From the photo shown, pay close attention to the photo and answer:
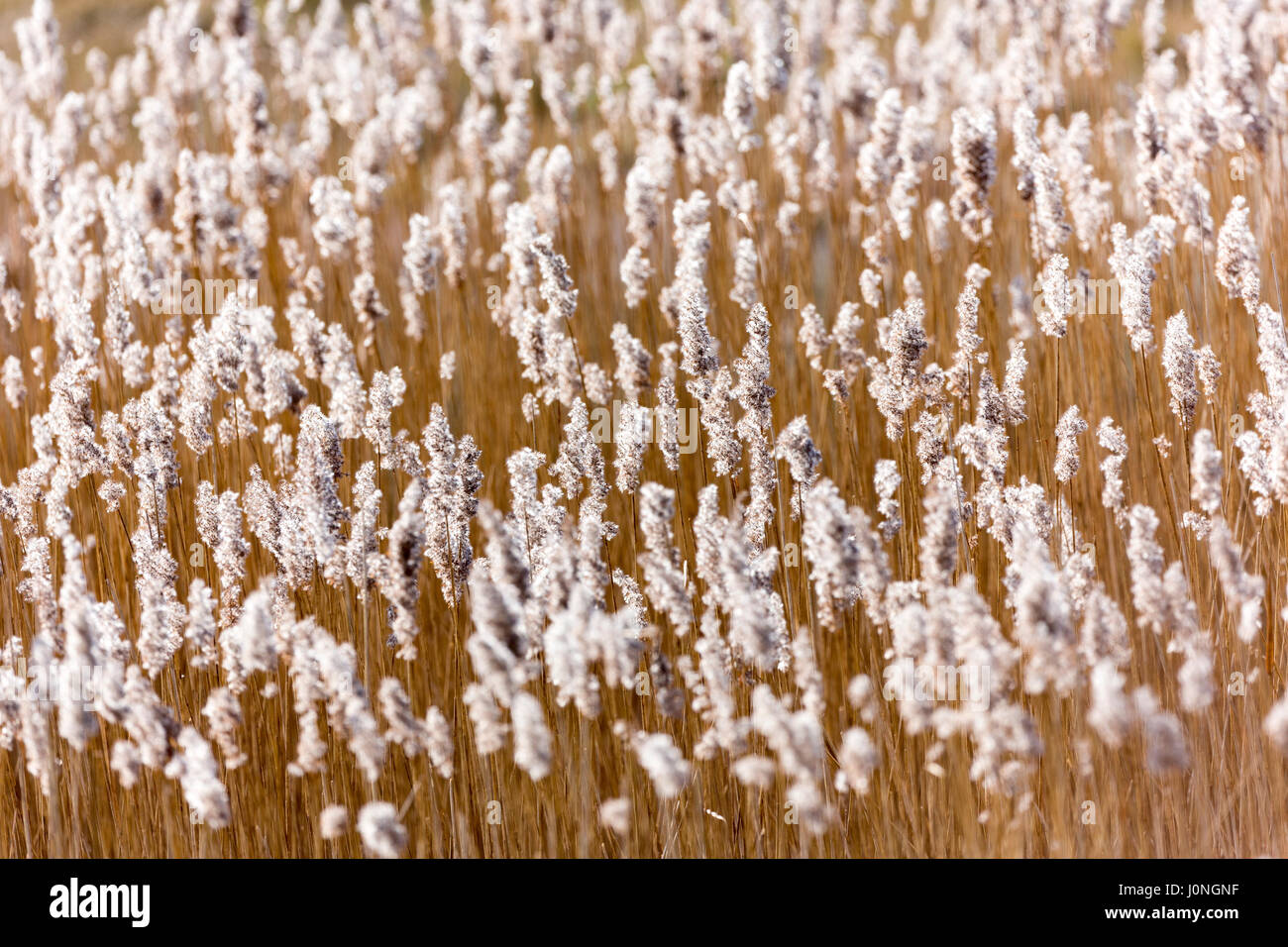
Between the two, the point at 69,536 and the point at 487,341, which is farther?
the point at 487,341

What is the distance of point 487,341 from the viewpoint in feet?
11.7

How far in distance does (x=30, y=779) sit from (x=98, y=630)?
585mm

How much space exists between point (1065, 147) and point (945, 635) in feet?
6.37

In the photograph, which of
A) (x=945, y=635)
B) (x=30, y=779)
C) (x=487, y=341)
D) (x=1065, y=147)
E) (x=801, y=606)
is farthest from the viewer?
(x=487, y=341)

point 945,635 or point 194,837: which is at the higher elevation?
point 945,635

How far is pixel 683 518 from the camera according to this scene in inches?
100

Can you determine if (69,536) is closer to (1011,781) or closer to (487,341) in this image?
(1011,781)

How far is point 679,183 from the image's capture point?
4.52 meters

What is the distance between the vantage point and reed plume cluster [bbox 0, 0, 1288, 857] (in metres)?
1.53

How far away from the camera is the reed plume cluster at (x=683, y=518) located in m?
1.53

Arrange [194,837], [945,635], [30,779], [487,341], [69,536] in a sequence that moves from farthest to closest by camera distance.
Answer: [487,341] < [30,779] < [194,837] < [69,536] < [945,635]
